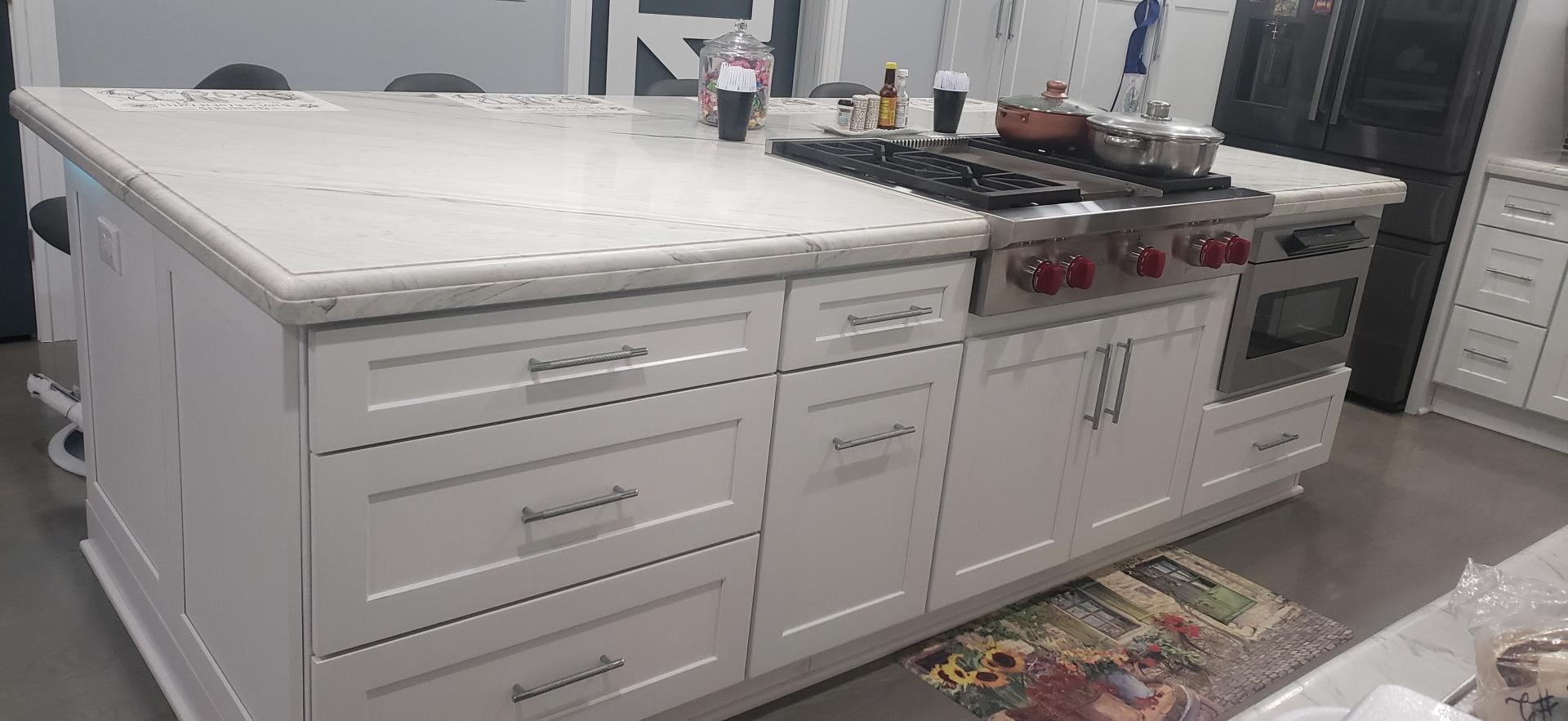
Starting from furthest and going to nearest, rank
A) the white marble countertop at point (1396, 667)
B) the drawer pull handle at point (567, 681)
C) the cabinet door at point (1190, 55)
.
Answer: the cabinet door at point (1190, 55)
the drawer pull handle at point (567, 681)
the white marble countertop at point (1396, 667)

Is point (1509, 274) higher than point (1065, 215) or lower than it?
lower

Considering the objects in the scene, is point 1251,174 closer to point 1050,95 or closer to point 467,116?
point 1050,95

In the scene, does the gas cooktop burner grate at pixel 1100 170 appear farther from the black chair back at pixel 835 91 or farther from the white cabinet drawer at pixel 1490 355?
the white cabinet drawer at pixel 1490 355

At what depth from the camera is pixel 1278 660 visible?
246 cm

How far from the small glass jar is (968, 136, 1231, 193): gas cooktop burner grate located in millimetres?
512

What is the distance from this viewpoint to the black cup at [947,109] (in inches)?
114

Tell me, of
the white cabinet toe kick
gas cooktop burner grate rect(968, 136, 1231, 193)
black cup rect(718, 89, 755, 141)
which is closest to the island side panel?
the white cabinet toe kick

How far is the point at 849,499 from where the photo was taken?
2045mm

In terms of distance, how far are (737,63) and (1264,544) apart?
70.7 inches

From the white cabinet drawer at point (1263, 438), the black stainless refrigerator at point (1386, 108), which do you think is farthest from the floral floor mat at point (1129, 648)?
the black stainless refrigerator at point (1386, 108)

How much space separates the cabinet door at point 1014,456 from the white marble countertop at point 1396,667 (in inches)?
50.2

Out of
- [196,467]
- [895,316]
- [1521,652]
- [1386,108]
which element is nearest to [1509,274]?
[1386,108]

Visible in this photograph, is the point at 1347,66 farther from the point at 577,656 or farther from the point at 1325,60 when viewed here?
the point at 577,656

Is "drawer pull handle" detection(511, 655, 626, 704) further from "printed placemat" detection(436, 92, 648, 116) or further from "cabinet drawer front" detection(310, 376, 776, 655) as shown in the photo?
"printed placemat" detection(436, 92, 648, 116)
